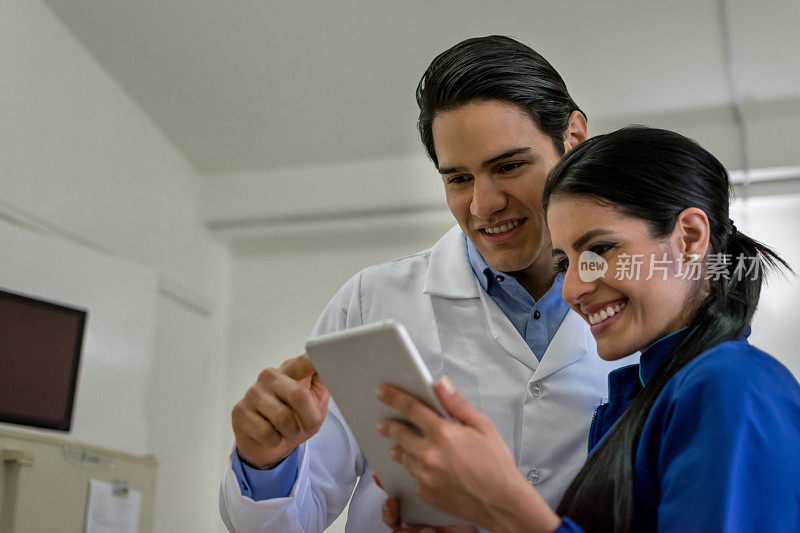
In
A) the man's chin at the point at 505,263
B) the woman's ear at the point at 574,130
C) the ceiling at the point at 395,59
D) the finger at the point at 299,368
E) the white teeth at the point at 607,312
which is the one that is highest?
the ceiling at the point at 395,59

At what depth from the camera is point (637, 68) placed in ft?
11.1

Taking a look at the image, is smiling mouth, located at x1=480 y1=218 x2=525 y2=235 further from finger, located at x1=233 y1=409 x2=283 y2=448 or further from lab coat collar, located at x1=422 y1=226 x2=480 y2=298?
finger, located at x1=233 y1=409 x2=283 y2=448

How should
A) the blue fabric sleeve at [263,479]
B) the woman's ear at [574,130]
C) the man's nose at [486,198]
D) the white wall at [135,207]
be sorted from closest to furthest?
the blue fabric sleeve at [263,479], the man's nose at [486,198], the woman's ear at [574,130], the white wall at [135,207]

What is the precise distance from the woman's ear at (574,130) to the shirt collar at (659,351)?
54 cm

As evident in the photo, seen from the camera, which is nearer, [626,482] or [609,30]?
[626,482]

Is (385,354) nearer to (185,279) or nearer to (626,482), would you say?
(626,482)

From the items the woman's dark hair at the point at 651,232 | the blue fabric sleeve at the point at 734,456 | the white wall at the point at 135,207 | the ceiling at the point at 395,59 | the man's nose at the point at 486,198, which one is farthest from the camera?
the ceiling at the point at 395,59

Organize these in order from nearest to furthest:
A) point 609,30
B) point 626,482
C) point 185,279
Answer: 1. point 626,482
2. point 609,30
3. point 185,279

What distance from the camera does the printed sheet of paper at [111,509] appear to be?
2.88 metres

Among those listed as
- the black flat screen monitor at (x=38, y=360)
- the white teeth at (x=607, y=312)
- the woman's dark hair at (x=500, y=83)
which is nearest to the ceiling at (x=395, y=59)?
the black flat screen monitor at (x=38, y=360)

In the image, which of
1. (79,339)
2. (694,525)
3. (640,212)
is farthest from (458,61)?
(79,339)

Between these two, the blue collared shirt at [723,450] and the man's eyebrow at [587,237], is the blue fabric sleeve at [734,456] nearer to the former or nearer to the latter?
the blue collared shirt at [723,450]

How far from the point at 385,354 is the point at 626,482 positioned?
0.30m

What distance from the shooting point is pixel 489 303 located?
153cm
